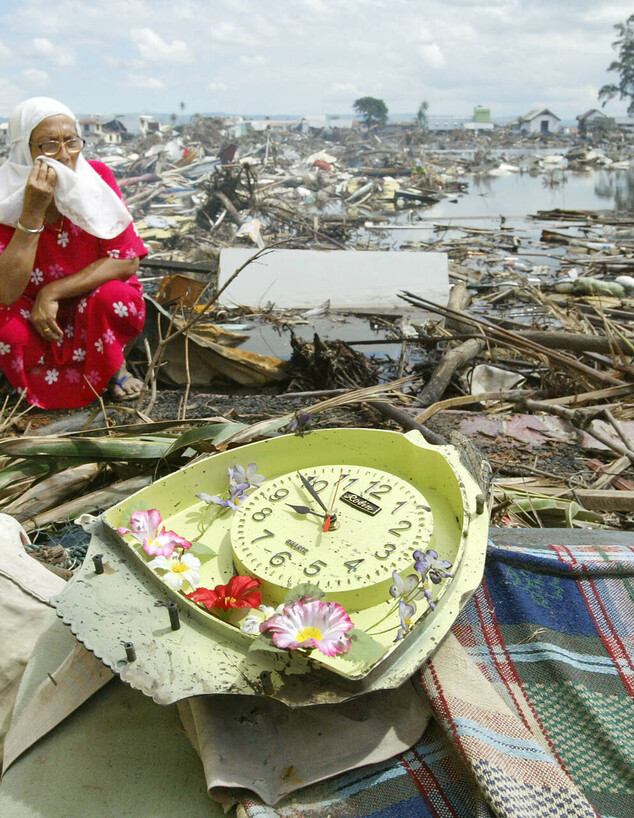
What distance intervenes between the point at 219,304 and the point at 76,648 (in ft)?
13.9

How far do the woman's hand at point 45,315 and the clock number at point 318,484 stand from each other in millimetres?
2261

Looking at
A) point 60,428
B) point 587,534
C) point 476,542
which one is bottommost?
point 60,428

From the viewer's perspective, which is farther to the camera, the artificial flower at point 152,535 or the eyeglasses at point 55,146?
the eyeglasses at point 55,146

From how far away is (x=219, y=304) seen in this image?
533 cm

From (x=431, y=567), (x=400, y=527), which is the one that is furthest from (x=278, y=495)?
(x=431, y=567)

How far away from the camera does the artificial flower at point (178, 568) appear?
1252 millimetres

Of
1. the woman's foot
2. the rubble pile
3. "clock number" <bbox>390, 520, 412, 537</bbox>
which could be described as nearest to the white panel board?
the rubble pile

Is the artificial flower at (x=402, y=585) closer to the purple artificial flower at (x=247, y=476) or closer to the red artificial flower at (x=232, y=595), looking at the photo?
the red artificial flower at (x=232, y=595)

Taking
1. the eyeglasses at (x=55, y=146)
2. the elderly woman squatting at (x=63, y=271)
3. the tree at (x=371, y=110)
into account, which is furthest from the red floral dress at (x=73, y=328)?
the tree at (x=371, y=110)

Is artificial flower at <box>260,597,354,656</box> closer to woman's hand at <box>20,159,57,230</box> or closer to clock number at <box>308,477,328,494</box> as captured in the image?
clock number at <box>308,477,328,494</box>

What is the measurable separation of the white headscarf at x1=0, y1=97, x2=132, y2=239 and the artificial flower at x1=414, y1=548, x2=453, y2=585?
106 inches

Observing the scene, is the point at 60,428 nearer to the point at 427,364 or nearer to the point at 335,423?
the point at 335,423

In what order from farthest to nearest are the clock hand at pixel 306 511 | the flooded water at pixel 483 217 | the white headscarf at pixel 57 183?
the flooded water at pixel 483 217, the white headscarf at pixel 57 183, the clock hand at pixel 306 511

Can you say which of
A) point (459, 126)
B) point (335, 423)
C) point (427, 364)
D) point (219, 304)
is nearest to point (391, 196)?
point (219, 304)
